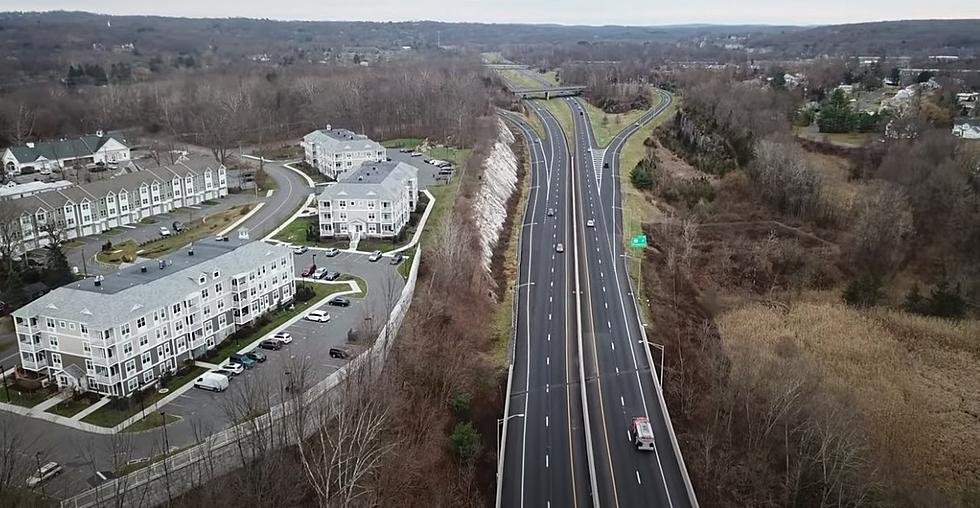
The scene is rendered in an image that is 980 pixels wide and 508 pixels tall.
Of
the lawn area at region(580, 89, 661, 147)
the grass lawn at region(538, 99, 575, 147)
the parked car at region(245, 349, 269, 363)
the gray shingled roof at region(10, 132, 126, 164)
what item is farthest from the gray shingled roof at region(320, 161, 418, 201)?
the gray shingled roof at region(10, 132, 126, 164)

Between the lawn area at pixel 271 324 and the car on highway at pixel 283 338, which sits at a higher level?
the car on highway at pixel 283 338

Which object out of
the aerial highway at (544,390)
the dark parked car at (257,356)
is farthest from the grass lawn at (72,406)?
the aerial highway at (544,390)

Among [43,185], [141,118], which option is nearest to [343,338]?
[43,185]

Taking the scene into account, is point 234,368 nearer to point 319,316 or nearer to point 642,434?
point 319,316

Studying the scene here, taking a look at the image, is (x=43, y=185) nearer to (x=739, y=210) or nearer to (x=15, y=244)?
(x=15, y=244)

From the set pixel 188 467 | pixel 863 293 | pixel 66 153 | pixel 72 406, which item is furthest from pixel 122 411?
pixel 66 153

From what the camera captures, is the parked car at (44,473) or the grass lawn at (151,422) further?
the grass lawn at (151,422)

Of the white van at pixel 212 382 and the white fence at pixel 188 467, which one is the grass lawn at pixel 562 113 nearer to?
the white van at pixel 212 382
